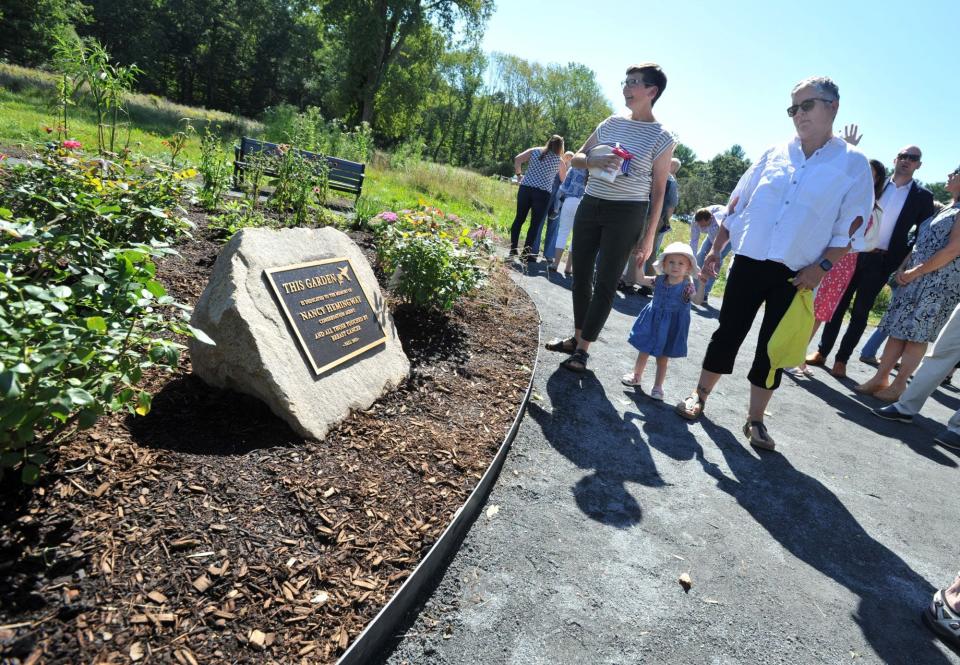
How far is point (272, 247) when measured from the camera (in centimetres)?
281

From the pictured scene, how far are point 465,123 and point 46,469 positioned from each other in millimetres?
60477

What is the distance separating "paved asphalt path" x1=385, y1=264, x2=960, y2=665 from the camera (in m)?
1.94

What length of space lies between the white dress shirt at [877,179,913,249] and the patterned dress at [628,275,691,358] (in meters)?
2.89

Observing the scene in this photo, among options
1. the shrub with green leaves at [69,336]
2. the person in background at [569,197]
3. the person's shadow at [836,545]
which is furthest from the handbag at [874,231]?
the shrub with green leaves at [69,336]

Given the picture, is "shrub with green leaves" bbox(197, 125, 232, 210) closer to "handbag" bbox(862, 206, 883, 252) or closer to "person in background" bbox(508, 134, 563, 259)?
"person in background" bbox(508, 134, 563, 259)

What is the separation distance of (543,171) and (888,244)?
4240mm

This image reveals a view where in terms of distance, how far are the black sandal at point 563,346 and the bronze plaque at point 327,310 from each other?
69.3 inches

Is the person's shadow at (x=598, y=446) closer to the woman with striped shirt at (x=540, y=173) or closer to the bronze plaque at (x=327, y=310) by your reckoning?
the bronze plaque at (x=327, y=310)

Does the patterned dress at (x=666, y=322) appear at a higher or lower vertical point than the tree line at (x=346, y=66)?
lower

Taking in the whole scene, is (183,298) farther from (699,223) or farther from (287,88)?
(287,88)

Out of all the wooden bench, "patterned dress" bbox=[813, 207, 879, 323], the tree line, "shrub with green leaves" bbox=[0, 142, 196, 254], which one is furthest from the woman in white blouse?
the tree line

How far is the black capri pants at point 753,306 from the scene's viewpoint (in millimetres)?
3262

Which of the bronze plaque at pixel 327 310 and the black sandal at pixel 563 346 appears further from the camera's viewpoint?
the black sandal at pixel 563 346

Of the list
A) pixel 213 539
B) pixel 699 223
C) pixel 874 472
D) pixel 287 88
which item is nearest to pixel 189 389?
pixel 213 539
